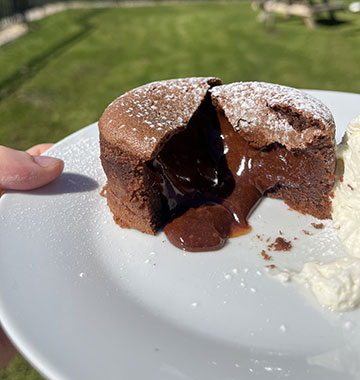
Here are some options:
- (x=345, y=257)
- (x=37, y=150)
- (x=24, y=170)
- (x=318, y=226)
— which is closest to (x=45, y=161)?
(x=24, y=170)

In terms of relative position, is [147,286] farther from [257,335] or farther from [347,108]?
[347,108]

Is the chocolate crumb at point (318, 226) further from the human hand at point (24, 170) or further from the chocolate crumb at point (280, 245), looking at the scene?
the human hand at point (24, 170)

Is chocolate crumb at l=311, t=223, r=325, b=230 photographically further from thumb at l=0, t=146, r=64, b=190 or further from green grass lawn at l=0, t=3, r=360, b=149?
green grass lawn at l=0, t=3, r=360, b=149

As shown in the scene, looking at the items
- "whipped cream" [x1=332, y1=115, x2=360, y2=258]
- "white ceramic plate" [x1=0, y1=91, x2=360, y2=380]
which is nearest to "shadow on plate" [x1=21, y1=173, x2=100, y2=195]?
"white ceramic plate" [x1=0, y1=91, x2=360, y2=380]

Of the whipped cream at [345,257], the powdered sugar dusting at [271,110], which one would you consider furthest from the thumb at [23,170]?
the whipped cream at [345,257]

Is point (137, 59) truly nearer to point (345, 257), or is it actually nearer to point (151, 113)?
point (151, 113)

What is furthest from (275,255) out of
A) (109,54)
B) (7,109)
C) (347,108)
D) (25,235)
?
(109,54)
